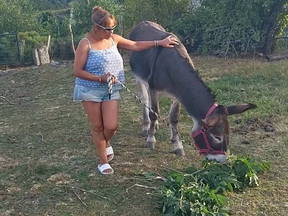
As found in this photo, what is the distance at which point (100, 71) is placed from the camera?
4.42 metres

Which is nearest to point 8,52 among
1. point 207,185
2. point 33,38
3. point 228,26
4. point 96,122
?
point 33,38

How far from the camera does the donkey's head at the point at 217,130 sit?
4.50 meters

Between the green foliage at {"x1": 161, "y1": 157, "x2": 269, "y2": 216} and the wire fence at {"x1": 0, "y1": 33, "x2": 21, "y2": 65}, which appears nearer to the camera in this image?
the green foliage at {"x1": 161, "y1": 157, "x2": 269, "y2": 216}

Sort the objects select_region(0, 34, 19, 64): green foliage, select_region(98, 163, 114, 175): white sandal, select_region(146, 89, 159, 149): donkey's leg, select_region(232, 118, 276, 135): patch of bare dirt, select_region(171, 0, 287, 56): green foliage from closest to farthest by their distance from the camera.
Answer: select_region(98, 163, 114, 175): white sandal < select_region(146, 89, 159, 149): donkey's leg < select_region(232, 118, 276, 135): patch of bare dirt < select_region(171, 0, 287, 56): green foliage < select_region(0, 34, 19, 64): green foliage

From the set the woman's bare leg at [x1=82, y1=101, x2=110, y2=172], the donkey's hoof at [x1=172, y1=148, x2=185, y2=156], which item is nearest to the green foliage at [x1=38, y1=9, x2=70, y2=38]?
the donkey's hoof at [x1=172, y1=148, x2=185, y2=156]

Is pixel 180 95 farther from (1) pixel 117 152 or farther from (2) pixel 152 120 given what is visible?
(1) pixel 117 152

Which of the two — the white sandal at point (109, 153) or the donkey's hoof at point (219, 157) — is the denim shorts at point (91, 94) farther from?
the donkey's hoof at point (219, 157)

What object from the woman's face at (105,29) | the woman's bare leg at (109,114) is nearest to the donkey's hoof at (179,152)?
the woman's bare leg at (109,114)

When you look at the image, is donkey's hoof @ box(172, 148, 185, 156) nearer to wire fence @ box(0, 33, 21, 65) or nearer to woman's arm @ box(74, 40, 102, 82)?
woman's arm @ box(74, 40, 102, 82)

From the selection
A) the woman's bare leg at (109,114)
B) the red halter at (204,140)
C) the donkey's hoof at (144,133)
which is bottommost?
the donkey's hoof at (144,133)

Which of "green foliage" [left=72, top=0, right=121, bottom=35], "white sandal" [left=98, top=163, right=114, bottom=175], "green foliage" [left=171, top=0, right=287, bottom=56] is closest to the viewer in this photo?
"white sandal" [left=98, top=163, right=114, bottom=175]

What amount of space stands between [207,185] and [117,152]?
158 centimetres

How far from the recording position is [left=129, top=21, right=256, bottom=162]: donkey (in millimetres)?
4537

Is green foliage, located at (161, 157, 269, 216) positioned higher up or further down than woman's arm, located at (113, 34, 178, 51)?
further down
